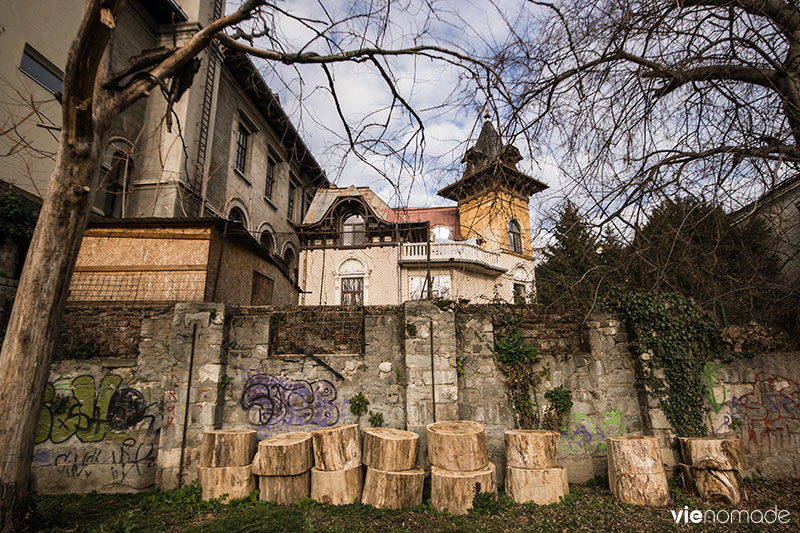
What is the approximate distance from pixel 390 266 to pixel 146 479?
39.9ft

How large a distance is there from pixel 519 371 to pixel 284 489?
3.49 meters

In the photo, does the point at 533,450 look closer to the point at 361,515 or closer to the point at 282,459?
the point at 361,515

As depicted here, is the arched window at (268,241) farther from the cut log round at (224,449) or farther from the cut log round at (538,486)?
the cut log round at (538,486)

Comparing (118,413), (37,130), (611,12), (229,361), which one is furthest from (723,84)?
(37,130)

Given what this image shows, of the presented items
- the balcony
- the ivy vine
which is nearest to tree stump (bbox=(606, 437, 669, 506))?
the ivy vine

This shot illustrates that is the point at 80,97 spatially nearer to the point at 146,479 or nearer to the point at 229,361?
the point at 229,361

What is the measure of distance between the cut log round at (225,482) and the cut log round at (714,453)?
5628 mm

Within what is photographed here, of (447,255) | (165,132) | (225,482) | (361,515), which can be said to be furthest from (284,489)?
(447,255)

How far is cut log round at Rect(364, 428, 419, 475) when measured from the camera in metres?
4.31

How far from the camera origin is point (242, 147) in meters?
14.4

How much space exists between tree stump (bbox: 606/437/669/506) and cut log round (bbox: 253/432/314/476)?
384cm

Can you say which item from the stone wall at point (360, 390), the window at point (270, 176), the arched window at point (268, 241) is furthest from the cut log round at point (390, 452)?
the window at point (270, 176)

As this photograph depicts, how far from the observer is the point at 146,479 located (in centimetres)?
512

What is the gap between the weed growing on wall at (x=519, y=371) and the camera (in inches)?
204
